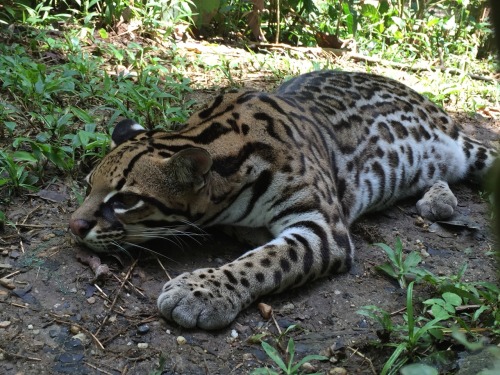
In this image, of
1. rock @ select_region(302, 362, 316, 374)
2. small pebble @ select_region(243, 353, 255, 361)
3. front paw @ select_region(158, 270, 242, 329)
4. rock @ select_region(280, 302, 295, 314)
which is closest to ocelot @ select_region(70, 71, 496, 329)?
front paw @ select_region(158, 270, 242, 329)

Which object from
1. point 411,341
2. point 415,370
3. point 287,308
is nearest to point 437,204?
point 287,308

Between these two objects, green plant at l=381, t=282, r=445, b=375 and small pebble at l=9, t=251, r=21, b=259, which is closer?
green plant at l=381, t=282, r=445, b=375

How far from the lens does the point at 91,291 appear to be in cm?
432

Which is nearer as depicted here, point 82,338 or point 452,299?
point 82,338

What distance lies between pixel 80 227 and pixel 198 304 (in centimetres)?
106

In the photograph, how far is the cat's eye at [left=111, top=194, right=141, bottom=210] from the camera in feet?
14.9

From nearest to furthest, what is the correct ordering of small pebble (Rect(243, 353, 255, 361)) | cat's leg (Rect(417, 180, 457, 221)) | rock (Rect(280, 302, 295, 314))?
small pebble (Rect(243, 353, 255, 361)) < rock (Rect(280, 302, 295, 314)) < cat's leg (Rect(417, 180, 457, 221))

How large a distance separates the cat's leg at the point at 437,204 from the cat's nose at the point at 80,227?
10.5 ft

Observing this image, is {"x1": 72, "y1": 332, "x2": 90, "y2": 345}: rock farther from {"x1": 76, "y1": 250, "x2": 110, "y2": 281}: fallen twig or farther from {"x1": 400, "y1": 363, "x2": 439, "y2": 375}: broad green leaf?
{"x1": 400, "y1": 363, "x2": 439, "y2": 375}: broad green leaf

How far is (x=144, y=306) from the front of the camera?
4277mm

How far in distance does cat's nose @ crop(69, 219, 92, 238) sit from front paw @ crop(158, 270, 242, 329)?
75 cm

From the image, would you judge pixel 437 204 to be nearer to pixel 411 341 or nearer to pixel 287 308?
pixel 287 308

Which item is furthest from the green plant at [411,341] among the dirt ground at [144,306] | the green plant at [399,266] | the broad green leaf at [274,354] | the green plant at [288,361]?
the green plant at [399,266]

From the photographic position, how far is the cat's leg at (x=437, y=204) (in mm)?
6070
